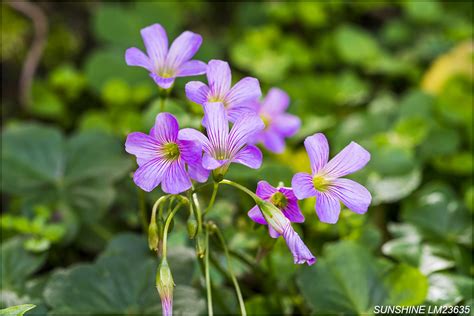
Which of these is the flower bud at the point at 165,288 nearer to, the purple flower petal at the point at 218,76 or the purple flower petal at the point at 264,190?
the purple flower petal at the point at 264,190

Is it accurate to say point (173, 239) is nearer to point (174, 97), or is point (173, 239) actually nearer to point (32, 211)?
point (32, 211)

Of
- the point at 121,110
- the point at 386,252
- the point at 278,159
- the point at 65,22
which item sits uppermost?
the point at 65,22

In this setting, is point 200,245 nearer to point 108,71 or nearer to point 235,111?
point 235,111

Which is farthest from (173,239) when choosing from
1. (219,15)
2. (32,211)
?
(219,15)

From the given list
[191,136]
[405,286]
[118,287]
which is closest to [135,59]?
[191,136]

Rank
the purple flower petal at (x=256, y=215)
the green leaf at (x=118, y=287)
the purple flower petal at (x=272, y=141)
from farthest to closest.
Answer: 1. the purple flower petal at (x=272, y=141)
2. the green leaf at (x=118, y=287)
3. the purple flower petal at (x=256, y=215)

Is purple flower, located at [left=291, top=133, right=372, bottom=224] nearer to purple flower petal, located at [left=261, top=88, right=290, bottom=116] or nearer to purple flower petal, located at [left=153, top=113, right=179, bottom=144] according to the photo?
purple flower petal, located at [left=153, top=113, right=179, bottom=144]

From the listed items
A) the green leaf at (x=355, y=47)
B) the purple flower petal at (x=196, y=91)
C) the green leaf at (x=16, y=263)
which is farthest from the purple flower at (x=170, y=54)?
the green leaf at (x=355, y=47)

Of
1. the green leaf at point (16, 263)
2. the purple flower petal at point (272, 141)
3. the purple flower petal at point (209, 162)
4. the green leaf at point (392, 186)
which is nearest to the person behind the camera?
the purple flower petal at point (209, 162)
